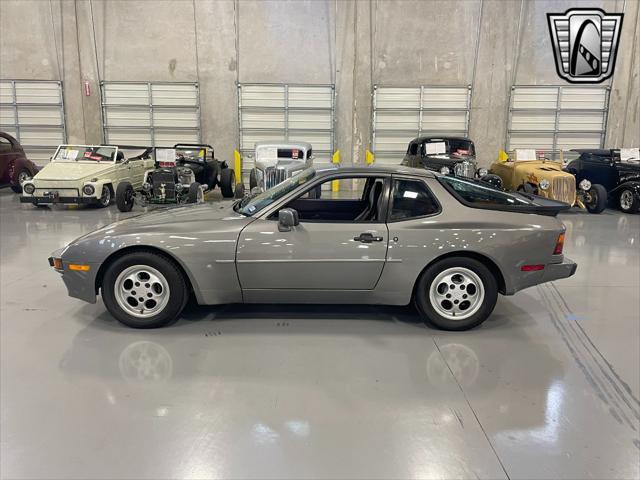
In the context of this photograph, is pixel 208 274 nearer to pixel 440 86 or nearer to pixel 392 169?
pixel 392 169

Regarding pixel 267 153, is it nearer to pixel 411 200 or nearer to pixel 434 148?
pixel 434 148

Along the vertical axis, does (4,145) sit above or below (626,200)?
above

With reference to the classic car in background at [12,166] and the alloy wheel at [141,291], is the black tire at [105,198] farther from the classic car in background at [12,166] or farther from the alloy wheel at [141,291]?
the alloy wheel at [141,291]

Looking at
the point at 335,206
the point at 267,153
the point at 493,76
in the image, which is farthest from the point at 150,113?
the point at 335,206

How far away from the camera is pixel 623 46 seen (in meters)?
15.1

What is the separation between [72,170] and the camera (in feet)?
34.3

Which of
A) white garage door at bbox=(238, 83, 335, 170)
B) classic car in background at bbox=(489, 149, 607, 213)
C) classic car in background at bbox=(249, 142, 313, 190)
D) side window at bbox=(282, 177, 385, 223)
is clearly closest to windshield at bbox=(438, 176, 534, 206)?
side window at bbox=(282, 177, 385, 223)

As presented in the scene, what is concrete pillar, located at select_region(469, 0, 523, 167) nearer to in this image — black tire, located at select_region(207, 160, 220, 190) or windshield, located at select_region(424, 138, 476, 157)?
windshield, located at select_region(424, 138, 476, 157)

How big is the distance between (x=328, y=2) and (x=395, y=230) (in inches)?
514

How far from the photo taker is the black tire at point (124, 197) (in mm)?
9953

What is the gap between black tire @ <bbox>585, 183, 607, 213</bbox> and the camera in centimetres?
1045

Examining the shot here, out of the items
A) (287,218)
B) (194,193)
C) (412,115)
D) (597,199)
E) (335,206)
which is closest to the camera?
(287,218)

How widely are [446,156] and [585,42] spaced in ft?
24.0

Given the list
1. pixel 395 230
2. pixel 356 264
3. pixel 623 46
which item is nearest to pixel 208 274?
pixel 356 264
